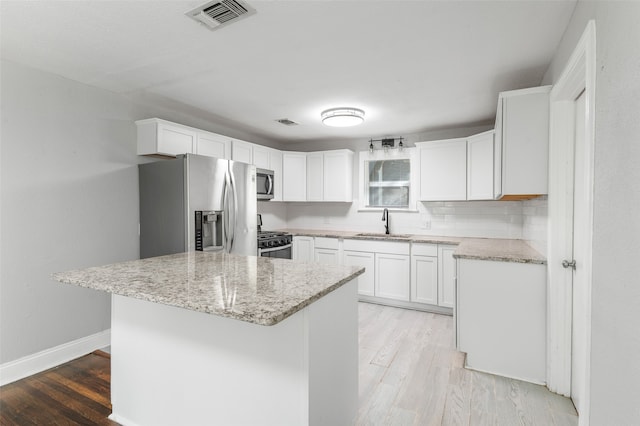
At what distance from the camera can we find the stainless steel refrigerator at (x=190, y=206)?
300 centimetres

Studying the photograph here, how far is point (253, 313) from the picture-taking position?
39.4 inches

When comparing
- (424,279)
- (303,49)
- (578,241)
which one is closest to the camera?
(578,241)

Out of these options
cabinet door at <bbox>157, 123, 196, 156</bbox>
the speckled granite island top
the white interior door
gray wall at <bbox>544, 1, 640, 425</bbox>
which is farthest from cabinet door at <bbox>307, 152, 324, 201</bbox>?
gray wall at <bbox>544, 1, 640, 425</bbox>

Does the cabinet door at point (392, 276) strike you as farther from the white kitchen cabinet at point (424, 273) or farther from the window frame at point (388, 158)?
the window frame at point (388, 158)

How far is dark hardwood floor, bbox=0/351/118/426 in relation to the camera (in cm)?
197

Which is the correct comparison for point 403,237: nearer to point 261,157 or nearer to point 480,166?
point 480,166

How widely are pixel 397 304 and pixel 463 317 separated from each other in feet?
5.29

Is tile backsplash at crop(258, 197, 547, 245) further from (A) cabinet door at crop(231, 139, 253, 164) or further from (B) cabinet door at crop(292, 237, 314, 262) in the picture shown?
(A) cabinet door at crop(231, 139, 253, 164)

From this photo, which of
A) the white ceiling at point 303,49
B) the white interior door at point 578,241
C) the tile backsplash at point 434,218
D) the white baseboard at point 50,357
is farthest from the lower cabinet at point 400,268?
the white baseboard at point 50,357

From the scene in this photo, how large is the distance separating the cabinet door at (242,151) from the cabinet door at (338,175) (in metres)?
1.20

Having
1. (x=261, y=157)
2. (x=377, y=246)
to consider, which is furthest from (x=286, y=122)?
(x=377, y=246)

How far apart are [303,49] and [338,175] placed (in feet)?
8.97

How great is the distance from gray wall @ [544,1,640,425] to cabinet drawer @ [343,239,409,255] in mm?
2727

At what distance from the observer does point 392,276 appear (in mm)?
4066
